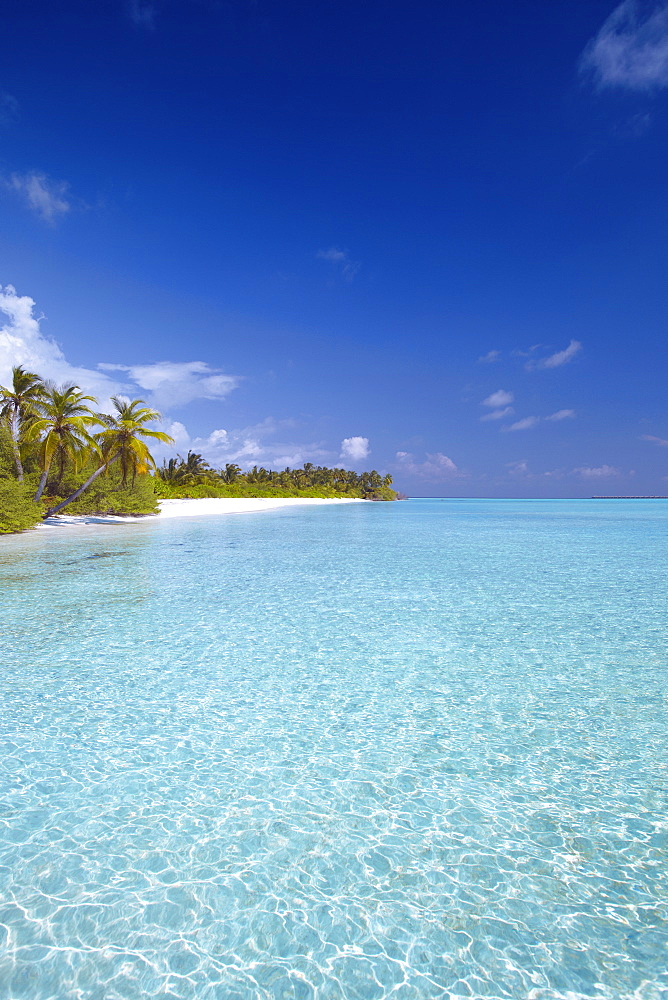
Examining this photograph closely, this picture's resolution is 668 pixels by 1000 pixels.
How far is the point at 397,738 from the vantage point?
4535mm

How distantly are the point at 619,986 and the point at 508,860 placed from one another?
2.60 feet

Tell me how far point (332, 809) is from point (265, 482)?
88.1 meters

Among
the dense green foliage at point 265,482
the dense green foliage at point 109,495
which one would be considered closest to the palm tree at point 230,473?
the dense green foliage at point 265,482

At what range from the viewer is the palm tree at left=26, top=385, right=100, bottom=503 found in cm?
2438

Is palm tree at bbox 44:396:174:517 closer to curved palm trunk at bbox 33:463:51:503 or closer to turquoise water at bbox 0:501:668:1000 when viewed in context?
curved palm trunk at bbox 33:463:51:503

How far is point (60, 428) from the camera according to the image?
81.5 ft

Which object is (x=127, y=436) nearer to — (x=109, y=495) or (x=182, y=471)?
(x=109, y=495)

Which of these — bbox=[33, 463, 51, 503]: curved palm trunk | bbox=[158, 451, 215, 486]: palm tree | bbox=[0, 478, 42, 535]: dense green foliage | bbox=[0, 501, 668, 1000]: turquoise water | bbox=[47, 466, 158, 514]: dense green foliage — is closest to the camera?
bbox=[0, 501, 668, 1000]: turquoise water

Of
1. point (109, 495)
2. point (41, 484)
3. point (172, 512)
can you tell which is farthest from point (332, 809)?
point (172, 512)

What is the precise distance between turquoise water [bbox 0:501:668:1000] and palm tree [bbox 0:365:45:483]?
1991 cm

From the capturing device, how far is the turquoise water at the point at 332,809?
2.44 meters

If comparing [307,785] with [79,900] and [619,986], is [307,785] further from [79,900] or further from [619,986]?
[619,986]

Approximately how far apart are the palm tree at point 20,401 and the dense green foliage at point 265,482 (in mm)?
26430

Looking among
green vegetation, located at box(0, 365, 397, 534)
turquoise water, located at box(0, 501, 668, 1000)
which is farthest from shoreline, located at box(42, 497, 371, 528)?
turquoise water, located at box(0, 501, 668, 1000)
